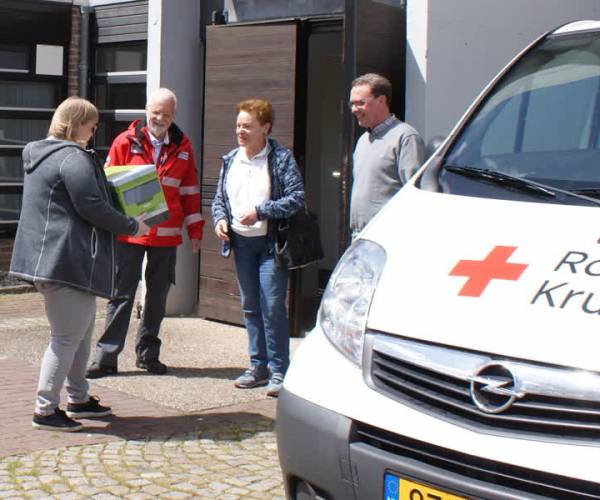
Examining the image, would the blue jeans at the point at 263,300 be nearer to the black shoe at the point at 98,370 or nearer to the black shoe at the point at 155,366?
the black shoe at the point at 155,366

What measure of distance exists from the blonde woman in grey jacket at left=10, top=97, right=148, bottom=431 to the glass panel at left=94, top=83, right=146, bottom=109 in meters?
5.45

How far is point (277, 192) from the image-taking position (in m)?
6.35

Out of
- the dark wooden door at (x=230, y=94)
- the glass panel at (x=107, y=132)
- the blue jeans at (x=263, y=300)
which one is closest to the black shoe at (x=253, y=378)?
the blue jeans at (x=263, y=300)

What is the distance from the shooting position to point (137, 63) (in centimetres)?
1082

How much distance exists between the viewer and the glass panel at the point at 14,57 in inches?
444

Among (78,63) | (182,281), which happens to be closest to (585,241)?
(182,281)

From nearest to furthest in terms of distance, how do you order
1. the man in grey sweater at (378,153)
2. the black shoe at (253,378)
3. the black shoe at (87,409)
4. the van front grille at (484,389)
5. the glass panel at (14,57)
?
1. the van front grille at (484,389)
2. the black shoe at (87,409)
3. the man in grey sweater at (378,153)
4. the black shoe at (253,378)
5. the glass panel at (14,57)

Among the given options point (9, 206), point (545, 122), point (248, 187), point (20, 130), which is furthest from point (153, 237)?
point (20, 130)

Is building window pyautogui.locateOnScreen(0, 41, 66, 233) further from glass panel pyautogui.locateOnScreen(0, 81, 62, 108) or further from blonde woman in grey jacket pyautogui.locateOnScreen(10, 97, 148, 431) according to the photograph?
blonde woman in grey jacket pyautogui.locateOnScreen(10, 97, 148, 431)

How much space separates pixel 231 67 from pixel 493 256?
230 inches

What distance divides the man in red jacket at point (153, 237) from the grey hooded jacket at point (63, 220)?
1.35 meters

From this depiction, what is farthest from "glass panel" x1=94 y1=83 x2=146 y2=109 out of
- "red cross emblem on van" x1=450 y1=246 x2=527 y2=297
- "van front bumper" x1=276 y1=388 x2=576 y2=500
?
"red cross emblem on van" x1=450 y1=246 x2=527 y2=297

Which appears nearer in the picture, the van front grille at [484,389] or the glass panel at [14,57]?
the van front grille at [484,389]

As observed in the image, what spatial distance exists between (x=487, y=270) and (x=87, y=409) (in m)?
3.27
